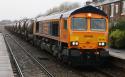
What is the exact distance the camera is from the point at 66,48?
17.8 metres

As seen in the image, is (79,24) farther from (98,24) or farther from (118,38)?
(118,38)

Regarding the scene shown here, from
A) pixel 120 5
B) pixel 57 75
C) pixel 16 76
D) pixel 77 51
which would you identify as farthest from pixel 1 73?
pixel 120 5

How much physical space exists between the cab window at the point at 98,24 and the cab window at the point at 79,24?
395 mm

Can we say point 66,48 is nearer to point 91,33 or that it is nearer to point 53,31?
point 91,33

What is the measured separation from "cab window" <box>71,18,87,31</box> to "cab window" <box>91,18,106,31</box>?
40 centimetres

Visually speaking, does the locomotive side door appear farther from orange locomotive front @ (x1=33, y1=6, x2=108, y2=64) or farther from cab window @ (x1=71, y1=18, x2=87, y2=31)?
cab window @ (x1=71, y1=18, x2=87, y2=31)

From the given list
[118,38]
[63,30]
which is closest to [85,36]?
[63,30]

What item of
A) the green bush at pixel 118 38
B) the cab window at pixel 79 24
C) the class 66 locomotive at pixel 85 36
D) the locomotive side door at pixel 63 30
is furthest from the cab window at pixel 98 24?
the green bush at pixel 118 38

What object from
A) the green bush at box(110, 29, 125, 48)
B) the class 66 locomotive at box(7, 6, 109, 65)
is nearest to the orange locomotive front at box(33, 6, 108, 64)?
the class 66 locomotive at box(7, 6, 109, 65)

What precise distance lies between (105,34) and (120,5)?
1687 centimetres

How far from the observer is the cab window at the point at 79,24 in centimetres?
1756

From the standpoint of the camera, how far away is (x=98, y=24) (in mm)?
17906

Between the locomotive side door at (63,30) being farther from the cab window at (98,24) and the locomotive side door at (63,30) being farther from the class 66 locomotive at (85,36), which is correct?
the cab window at (98,24)

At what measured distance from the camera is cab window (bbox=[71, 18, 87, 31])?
17.6m
